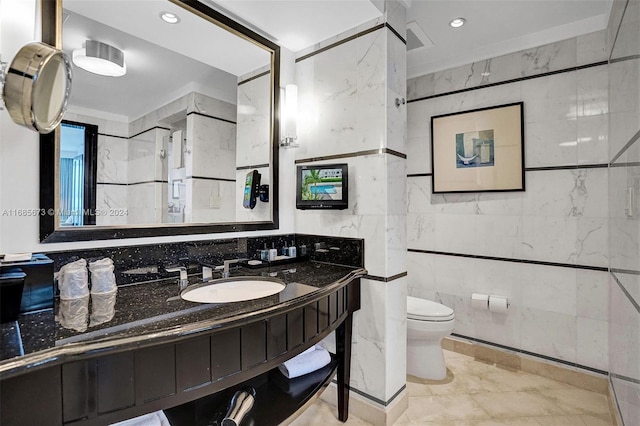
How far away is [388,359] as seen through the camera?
5.92ft

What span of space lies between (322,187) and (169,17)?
1128 millimetres

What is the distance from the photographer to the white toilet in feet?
7.17

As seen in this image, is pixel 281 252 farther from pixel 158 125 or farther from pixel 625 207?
pixel 625 207

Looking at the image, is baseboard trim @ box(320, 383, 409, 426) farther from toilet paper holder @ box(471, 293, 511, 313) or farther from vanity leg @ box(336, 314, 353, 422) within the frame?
toilet paper holder @ box(471, 293, 511, 313)

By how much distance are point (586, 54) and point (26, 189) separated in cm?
309

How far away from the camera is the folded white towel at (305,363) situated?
1.62m

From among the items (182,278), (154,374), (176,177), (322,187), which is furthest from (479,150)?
(154,374)

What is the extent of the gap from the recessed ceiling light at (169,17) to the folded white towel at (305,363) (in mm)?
1730

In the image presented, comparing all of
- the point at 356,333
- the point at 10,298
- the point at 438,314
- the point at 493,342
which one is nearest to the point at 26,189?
the point at 10,298

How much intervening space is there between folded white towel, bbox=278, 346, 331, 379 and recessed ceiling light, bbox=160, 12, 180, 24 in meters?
1.73

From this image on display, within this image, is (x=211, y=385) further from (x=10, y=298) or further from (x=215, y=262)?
(x=215, y=262)

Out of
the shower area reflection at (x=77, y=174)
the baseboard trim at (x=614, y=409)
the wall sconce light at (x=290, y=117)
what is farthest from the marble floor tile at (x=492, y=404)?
the wall sconce light at (x=290, y=117)

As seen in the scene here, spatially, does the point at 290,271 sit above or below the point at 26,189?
below

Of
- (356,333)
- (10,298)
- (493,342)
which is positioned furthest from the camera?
(493,342)
